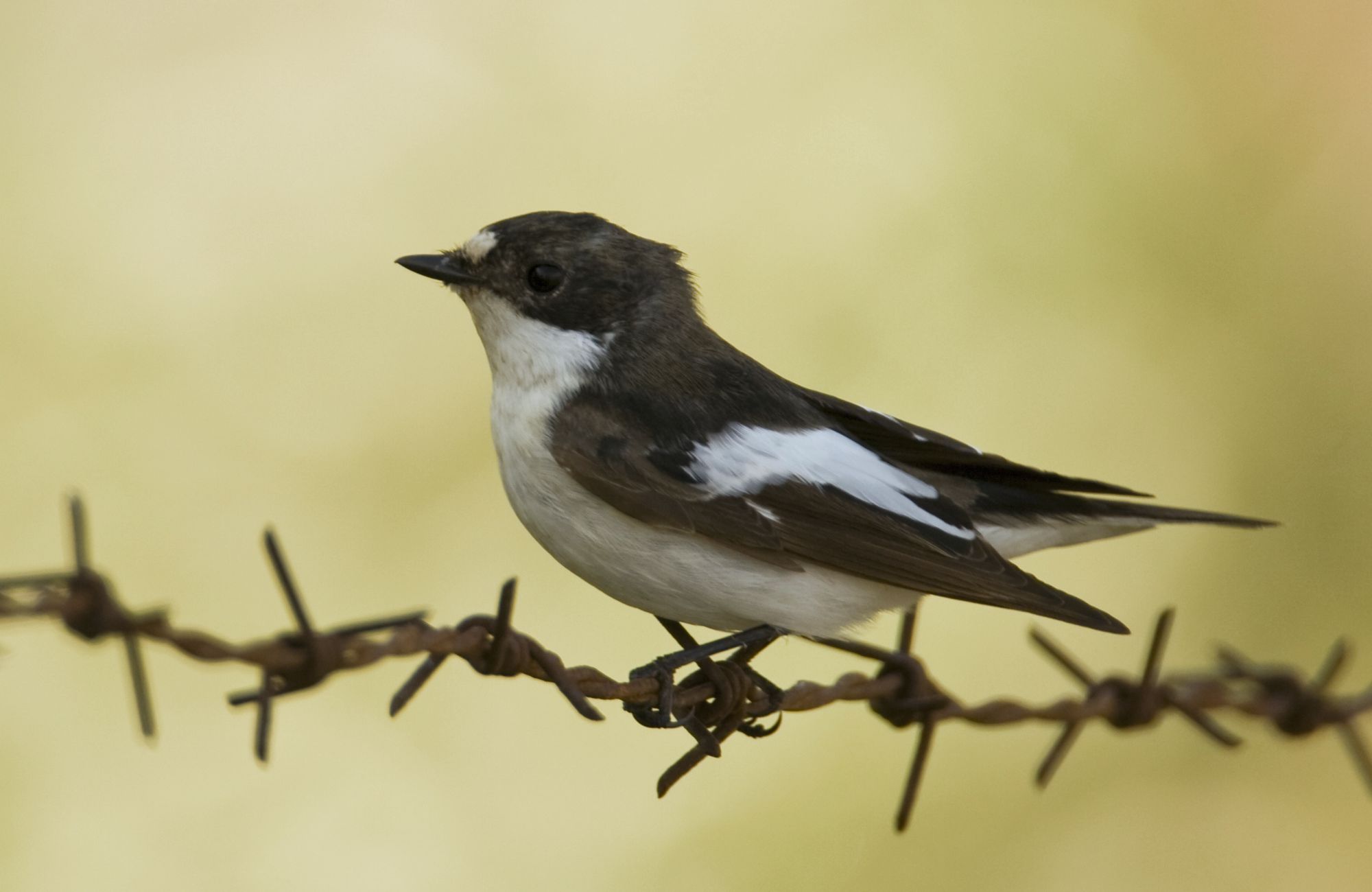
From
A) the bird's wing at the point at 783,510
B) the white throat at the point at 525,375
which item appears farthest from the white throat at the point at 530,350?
the bird's wing at the point at 783,510

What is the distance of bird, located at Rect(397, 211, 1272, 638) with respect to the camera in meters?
3.27

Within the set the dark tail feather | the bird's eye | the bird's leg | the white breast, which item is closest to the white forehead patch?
the bird's eye

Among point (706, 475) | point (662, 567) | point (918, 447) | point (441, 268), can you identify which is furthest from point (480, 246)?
point (918, 447)

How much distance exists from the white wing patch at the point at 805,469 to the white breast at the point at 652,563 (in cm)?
17

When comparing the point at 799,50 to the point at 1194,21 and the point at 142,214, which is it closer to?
the point at 1194,21

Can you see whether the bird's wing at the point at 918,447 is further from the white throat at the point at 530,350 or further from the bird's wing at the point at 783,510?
the white throat at the point at 530,350

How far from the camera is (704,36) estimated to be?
6.64m

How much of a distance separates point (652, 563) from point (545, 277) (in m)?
0.87

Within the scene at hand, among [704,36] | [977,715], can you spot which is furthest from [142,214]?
[977,715]

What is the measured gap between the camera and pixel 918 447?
381 cm

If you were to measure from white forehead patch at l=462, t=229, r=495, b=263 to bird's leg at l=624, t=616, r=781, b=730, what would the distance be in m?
1.02

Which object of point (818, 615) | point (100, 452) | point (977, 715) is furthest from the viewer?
point (100, 452)

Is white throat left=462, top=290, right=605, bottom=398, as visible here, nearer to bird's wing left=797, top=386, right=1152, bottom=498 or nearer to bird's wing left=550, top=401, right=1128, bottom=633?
bird's wing left=550, top=401, right=1128, bottom=633

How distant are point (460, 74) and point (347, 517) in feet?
6.45
